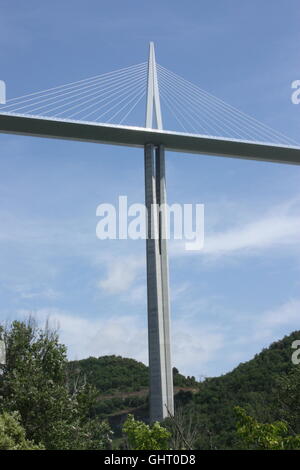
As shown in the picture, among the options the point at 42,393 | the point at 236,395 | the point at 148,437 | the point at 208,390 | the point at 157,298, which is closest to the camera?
the point at 148,437

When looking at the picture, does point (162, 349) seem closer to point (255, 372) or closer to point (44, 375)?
point (44, 375)

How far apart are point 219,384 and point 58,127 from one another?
23270mm

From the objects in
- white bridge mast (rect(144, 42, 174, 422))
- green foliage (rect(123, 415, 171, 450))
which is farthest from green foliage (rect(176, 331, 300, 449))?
green foliage (rect(123, 415, 171, 450))

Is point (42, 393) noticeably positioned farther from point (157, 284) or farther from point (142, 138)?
point (142, 138)

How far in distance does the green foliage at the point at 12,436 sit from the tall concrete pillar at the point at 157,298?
7166 mm

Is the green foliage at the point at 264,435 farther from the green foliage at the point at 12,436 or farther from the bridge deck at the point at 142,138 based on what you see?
the bridge deck at the point at 142,138

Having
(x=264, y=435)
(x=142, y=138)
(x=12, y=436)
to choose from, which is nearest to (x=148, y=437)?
(x=264, y=435)

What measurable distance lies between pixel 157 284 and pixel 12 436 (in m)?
8.77

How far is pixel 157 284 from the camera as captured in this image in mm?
23391

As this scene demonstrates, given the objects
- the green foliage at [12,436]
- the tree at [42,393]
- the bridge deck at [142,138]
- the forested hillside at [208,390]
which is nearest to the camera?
the green foliage at [12,436]

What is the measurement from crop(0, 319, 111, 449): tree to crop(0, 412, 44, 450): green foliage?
2750 millimetres

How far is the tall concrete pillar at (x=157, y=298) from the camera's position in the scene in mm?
22578

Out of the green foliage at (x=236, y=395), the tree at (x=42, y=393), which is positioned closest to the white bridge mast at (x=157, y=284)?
the tree at (x=42, y=393)
